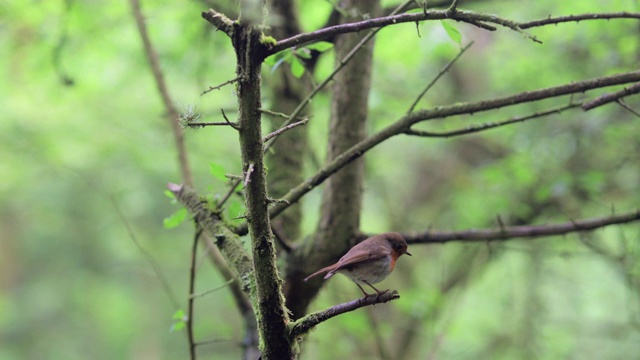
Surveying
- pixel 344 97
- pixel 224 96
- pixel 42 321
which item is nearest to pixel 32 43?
pixel 224 96

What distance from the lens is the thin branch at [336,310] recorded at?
1.50m

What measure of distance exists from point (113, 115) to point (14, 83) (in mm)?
1341

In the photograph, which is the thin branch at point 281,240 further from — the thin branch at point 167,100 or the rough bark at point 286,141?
the thin branch at point 167,100

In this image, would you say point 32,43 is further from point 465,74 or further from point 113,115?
point 465,74

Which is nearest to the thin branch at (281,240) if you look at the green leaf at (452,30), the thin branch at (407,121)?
the thin branch at (407,121)

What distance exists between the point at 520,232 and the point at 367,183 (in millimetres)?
3716

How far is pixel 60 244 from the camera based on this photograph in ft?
30.9

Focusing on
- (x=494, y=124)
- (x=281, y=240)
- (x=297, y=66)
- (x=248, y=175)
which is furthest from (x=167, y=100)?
(x=248, y=175)

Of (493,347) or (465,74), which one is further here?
(465,74)

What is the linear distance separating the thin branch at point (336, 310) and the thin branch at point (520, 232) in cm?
126

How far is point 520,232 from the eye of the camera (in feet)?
9.60

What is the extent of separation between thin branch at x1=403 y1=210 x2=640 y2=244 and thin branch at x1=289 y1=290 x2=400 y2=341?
49.4 inches

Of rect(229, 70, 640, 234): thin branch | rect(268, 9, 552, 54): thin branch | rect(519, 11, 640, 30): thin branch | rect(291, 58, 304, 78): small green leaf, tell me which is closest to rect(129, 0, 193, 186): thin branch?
rect(229, 70, 640, 234): thin branch

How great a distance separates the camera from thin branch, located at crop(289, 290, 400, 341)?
150 cm
